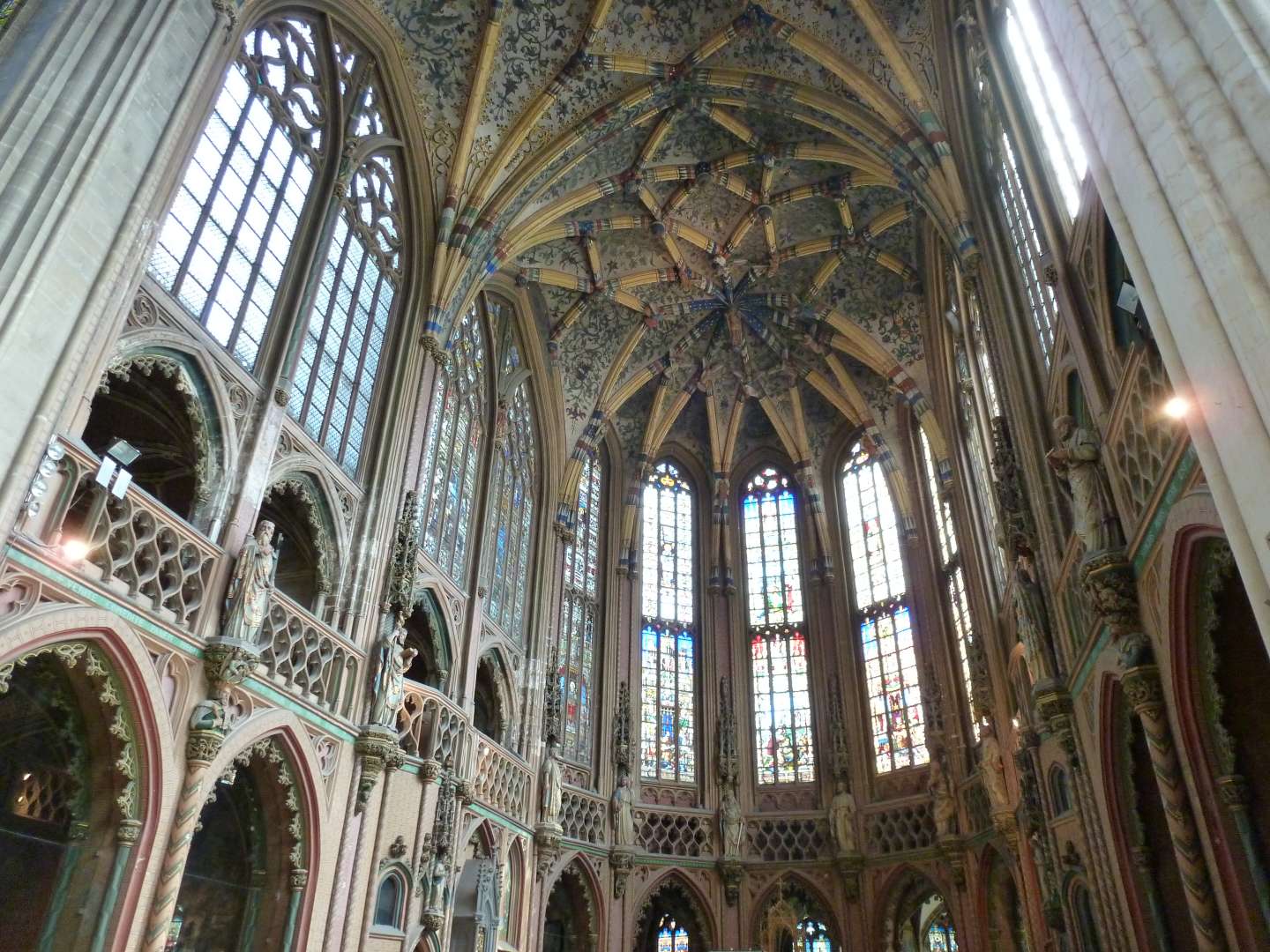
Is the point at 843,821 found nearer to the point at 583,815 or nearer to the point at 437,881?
the point at 583,815

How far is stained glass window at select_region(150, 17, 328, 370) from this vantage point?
479 inches

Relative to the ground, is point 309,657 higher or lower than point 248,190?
lower

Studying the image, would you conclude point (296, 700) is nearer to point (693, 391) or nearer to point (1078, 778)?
point (1078, 778)

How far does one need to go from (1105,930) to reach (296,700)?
10493 mm

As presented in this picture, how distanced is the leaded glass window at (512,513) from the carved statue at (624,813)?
447 cm

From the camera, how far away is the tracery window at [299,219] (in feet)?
41.1

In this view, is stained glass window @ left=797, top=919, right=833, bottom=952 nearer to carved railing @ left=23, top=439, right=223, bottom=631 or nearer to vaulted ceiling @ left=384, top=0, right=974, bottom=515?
vaulted ceiling @ left=384, top=0, right=974, bottom=515

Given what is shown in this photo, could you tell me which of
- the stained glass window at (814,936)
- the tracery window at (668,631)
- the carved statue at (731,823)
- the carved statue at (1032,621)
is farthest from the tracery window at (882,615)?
the carved statue at (1032,621)

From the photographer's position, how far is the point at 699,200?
→ 23.0 m

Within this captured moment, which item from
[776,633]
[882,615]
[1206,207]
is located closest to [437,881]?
[776,633]

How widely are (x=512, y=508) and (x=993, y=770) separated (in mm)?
11623

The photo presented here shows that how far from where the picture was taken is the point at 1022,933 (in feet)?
63.2

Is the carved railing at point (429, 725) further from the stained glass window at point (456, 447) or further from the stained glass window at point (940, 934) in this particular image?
the stained glass window at point (940, 934)

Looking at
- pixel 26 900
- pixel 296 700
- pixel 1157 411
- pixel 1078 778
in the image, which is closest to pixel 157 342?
pixel 296 700
